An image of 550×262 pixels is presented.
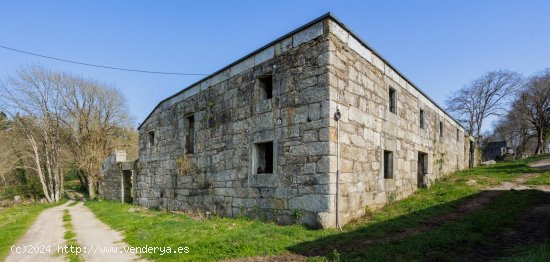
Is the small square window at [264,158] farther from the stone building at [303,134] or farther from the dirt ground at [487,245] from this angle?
the dirt ground at [487,245]

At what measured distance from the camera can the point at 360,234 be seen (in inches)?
223

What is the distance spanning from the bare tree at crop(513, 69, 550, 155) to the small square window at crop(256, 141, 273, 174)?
2601 cm

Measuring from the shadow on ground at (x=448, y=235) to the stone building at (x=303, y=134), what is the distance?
96 centimetres

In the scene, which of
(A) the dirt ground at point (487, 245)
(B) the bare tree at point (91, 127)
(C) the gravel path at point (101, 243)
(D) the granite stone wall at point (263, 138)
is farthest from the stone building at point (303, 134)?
(B) the bare tree at point (91, 127)

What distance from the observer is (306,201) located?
6430mm

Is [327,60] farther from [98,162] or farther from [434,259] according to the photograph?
[98,162]

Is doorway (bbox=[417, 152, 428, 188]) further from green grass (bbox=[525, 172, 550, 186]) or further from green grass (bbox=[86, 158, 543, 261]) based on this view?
green grass (bbox=[525, 172, 550, 186])

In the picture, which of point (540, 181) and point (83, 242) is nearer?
point (83, 242)

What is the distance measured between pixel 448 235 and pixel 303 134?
310 centimetres

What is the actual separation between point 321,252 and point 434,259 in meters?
1.50

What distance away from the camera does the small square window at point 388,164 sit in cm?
859

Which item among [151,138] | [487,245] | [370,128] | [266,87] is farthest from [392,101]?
[151,138]

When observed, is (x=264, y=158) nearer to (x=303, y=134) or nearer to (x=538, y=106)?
(x=303, y=134)

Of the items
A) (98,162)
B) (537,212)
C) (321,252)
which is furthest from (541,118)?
(98,162)
